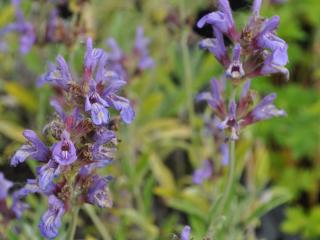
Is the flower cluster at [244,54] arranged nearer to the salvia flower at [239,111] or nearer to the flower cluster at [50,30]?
the salvia flower at [239,111]

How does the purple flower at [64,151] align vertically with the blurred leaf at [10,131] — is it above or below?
below

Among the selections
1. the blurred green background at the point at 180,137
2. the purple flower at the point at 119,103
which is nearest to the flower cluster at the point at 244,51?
the purple flower at the point at 119,103

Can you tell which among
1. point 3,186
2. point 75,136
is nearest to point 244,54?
point 75,136

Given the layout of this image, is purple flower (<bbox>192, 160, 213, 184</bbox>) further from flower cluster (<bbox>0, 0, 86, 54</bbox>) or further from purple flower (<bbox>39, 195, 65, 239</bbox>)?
purple flower (<bbox>39, 195, 65, 239</bbox>)

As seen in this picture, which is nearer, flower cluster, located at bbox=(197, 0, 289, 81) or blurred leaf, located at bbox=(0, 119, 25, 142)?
flower cluster, located at bbox=(197, 0, 289, 81)

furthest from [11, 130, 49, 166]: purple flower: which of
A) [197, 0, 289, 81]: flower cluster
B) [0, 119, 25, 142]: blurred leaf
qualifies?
[0, 119, 25, 142]: blurred leaf

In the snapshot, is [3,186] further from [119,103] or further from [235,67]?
[235,67]
